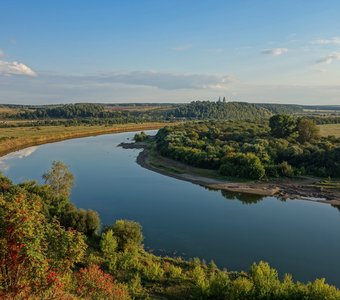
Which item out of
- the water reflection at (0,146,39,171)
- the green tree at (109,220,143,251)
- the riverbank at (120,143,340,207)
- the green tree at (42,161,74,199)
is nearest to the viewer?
the green tree at (109,220,143,251)

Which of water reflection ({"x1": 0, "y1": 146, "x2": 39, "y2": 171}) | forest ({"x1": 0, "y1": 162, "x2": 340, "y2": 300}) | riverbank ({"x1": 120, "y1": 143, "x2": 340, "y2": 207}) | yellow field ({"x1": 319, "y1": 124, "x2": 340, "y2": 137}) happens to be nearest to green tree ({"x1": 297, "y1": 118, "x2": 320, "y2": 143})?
yellow field ({"x1": 319, "y1": 124, "x2": 340, "y2": 137})

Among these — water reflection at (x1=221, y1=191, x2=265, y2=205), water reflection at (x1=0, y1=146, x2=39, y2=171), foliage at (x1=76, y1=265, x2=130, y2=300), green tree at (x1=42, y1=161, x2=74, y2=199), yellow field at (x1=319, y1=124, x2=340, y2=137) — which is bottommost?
water reflection at (x1=221, y1=191, x2=265, y2=205)

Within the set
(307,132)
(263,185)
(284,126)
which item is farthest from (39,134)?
(263,185)

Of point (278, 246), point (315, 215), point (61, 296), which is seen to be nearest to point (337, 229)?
point (315, 215)

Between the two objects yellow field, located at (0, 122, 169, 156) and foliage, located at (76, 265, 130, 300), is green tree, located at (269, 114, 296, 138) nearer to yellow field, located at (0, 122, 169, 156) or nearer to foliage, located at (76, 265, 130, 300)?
yellow field, located at (0, 122, 169, 156)

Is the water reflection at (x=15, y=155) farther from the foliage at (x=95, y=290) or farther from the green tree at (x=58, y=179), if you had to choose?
the foliage at (x=95, y=290)

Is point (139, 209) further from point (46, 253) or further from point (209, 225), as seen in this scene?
point (46, 253)

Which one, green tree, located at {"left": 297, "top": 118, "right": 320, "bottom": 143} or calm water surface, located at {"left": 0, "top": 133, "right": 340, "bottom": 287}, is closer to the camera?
calm water surface, located at {"left": 0, "top": 133, "right": 340, "bottom": 287}
